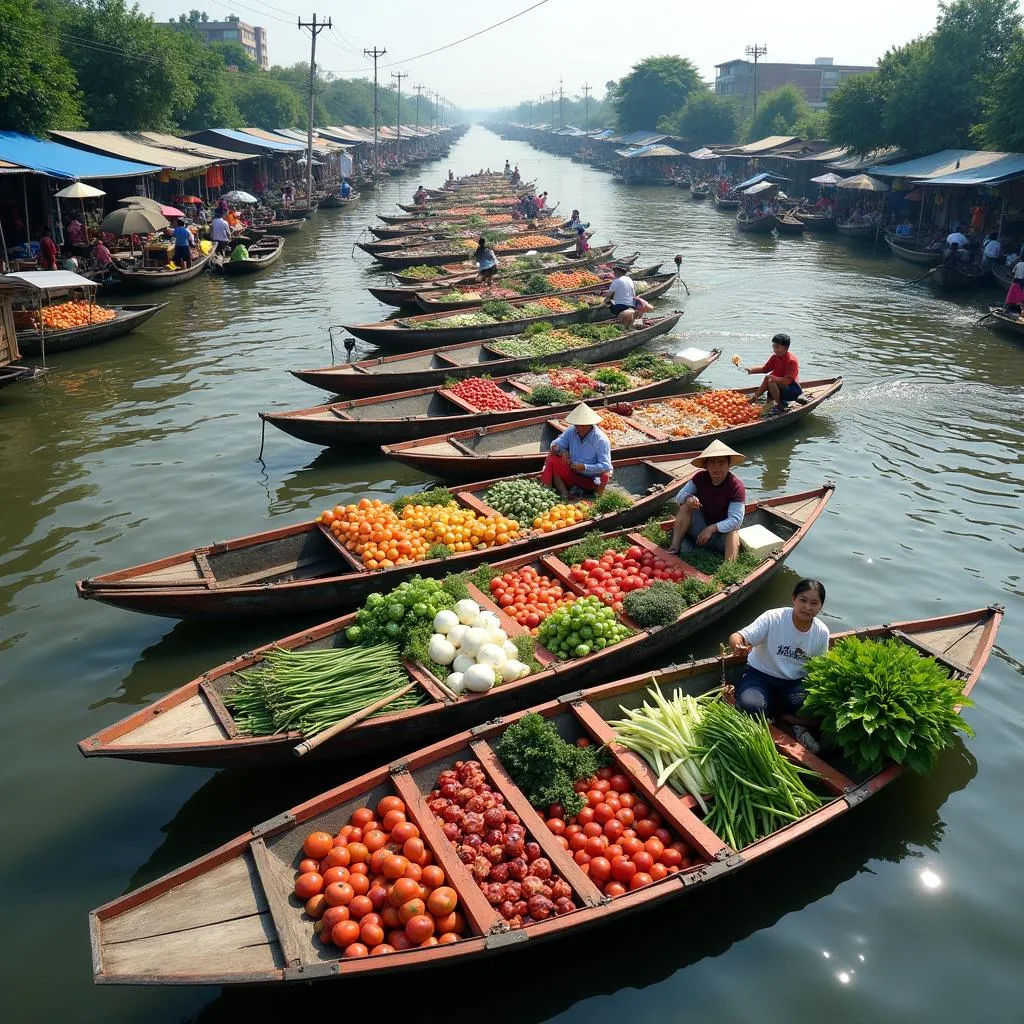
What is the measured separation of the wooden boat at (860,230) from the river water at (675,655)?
52.8ft

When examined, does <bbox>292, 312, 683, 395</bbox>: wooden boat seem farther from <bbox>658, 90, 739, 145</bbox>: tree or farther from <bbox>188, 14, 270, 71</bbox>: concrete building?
<bbox>188, 14, 270, 71</bbox>: concrete building

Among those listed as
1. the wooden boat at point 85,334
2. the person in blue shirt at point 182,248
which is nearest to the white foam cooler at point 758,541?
the wooden boat at point 85,334

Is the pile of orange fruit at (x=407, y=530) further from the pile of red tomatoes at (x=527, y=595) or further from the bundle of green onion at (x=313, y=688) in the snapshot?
the bundle of green onion at (x=313, y=688)

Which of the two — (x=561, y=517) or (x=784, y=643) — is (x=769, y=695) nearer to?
(x=784, y=643)

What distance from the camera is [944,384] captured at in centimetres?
1720

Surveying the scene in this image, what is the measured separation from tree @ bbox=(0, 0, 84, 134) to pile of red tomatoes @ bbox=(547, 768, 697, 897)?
27.1 metres

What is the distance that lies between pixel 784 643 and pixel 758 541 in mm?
2576

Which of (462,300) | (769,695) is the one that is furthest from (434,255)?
(769,695)

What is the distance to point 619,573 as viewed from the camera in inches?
331

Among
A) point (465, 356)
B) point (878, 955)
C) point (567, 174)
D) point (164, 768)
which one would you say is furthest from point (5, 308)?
point (567, 174)

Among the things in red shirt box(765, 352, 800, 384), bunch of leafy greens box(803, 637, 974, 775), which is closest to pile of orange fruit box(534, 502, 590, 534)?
bunch of leafy greens box(803, 637, 974, 775)

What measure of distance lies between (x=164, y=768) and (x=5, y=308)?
11173mm

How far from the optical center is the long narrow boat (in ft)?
19.4

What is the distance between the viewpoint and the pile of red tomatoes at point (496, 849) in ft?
16.1
